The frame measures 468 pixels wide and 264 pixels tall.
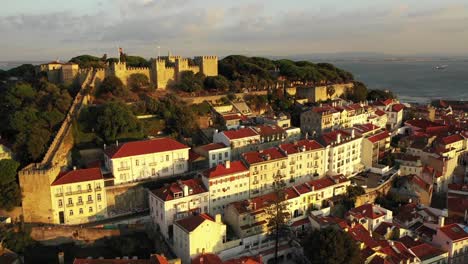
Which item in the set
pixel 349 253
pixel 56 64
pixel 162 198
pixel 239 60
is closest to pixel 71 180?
pixel 162 198

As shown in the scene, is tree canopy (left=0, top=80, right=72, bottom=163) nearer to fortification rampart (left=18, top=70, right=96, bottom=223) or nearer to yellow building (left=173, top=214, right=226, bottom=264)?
fortification rampart (left=18, top=70, right=96, bottom=223)

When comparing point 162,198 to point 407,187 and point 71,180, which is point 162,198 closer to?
point 71,180

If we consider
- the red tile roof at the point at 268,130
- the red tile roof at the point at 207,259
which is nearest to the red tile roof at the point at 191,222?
the red tile roof at the point at 207,259

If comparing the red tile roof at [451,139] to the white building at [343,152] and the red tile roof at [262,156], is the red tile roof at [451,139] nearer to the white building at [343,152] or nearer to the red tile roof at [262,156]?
the white building at [343,152]

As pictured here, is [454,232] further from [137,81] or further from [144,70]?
[144,70]

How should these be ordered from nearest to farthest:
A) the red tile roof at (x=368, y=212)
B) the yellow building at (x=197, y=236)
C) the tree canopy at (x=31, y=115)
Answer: the yellow building at (x=197, y=236) → the red tile roof at (x=368, y=212) → the tree canopy at (x=31, y=115)

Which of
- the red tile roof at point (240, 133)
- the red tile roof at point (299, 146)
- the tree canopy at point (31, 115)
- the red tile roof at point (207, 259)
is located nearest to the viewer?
the red tile roof at point (207, 259)

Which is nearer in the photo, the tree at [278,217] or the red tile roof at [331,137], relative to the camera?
the tree at [278,217]
